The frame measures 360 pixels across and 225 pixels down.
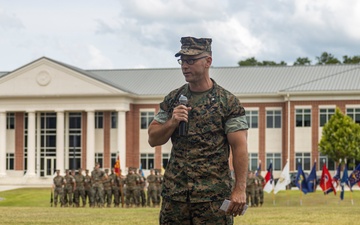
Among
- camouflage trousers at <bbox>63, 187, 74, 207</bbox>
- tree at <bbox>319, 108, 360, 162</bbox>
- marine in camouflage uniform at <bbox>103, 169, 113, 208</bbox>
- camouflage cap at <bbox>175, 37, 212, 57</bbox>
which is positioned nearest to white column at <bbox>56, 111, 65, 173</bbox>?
tree at <bbox>319, 108, 360, 162</bbox>

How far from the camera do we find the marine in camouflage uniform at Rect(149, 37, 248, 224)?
6.88m

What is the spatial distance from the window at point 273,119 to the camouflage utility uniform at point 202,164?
5555 cm

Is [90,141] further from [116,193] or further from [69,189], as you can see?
[116,193]

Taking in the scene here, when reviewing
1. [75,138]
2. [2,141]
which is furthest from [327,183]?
[2,141]

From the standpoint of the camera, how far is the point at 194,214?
690 centimetres

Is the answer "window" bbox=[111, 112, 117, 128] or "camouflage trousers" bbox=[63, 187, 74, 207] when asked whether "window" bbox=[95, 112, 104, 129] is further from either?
"camouflage trousers" bbox=[63, 187, 74, 207]

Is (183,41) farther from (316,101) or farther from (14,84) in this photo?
(14,84)

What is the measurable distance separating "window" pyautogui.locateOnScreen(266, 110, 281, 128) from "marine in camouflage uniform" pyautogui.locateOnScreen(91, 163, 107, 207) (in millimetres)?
29386

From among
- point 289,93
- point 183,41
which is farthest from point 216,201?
point 289,93

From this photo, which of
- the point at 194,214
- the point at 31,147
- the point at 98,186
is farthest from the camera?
the point at 31,147

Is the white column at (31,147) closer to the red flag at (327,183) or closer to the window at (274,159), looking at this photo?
the window at (274,159)

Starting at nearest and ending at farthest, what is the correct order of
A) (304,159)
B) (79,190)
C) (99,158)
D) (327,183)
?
(79,190)
(327,183)
(304,159)
(99,158)

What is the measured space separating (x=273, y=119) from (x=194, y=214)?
183ft

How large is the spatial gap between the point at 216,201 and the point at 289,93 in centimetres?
5300
